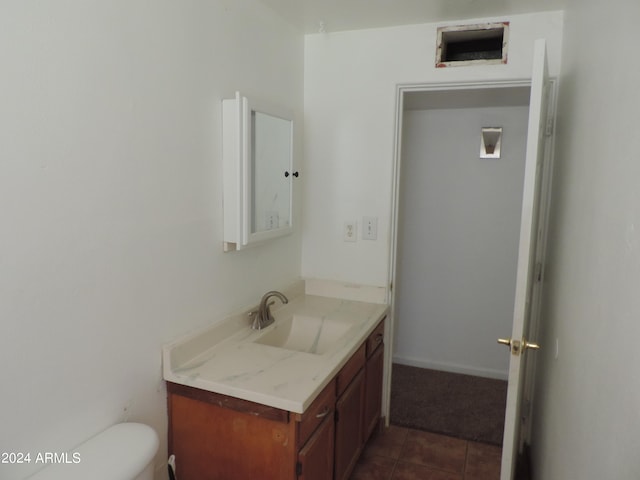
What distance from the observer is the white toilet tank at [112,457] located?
1192 millimetres

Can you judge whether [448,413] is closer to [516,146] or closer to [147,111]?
[516,146]

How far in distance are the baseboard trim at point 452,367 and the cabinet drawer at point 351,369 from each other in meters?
1.58

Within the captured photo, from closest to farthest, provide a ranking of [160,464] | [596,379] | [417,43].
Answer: [596,379], [160,464], [417,43]

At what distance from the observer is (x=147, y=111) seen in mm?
1509

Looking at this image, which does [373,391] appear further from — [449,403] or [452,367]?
[452,367]

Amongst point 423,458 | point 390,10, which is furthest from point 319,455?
point 390,10

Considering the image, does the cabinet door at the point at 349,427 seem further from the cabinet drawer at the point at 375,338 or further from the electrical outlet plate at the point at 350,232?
the electrical outlet plate at the point at 350,232

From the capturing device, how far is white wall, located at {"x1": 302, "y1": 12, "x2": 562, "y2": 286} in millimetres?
2422

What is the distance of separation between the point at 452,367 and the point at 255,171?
2.41 meters

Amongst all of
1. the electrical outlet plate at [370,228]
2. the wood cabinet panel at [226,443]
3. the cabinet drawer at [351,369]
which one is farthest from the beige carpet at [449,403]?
the wood cabinet panel at [226,443]

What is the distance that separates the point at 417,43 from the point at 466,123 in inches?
42.5

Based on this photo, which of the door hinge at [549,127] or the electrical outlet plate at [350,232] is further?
the electrical outlet plate at [350,232]

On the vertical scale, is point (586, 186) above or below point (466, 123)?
below

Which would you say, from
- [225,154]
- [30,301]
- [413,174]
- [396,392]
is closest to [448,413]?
[396,392]
